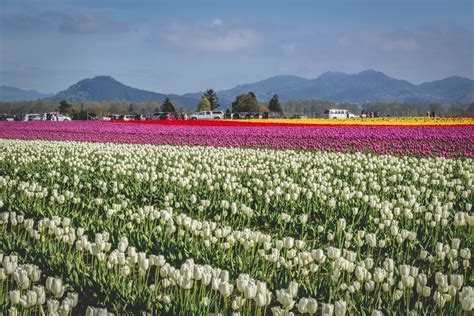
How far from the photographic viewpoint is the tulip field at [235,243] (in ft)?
13.3

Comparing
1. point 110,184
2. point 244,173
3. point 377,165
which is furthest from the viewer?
point 377,165

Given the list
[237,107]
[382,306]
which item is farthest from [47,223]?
[237,107]

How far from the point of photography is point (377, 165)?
41.0 feet

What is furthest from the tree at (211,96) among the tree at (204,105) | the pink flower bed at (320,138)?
the pink flower bed at (320,138)

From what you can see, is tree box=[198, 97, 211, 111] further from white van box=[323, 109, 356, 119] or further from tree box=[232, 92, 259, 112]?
white van box=[323, 109, 356, 119]

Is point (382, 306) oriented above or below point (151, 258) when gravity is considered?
below

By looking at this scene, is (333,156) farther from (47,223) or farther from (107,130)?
(107,130)

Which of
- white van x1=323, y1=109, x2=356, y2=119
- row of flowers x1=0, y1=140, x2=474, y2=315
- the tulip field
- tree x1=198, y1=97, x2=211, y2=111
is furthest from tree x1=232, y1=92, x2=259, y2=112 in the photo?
row of flowers x1=0, y1=140, x2=474, y2=315

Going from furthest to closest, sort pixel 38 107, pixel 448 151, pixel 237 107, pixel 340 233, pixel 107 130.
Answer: pixel 38 107
pixel 237 107
pixel 107 130
pixel 448 151
pixel 340 233

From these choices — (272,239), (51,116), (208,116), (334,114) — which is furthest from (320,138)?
(51,116)

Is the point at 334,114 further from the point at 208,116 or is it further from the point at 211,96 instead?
the point at 211,96

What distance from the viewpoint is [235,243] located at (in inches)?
236

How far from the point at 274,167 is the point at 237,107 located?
83770mm

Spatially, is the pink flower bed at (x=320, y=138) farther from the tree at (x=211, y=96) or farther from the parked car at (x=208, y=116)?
the tree at (x=211, y=96)
